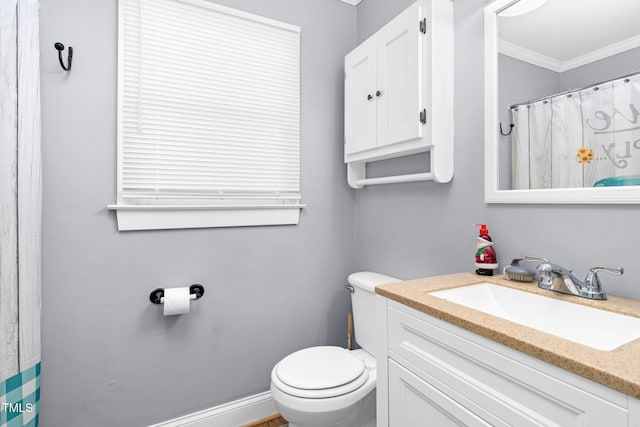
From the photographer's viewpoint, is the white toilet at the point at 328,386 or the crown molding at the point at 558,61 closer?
the crown molding at the point at 558,61

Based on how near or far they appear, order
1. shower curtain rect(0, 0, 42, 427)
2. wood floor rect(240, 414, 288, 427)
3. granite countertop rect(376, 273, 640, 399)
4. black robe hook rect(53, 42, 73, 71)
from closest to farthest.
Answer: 1. granite countertop rect(376, 273, 640, 399)
2. shower curtain rect(0, 0, 42, 427)
3. black robe hook rect(53, 42, 73, 71)
4. wood floor rect(240, 414, 288, 427)

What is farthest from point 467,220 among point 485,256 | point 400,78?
point 400,78

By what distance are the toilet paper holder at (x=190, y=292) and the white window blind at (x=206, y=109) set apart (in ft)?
1.04

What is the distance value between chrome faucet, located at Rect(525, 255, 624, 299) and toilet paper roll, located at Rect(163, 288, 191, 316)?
56.2 inches

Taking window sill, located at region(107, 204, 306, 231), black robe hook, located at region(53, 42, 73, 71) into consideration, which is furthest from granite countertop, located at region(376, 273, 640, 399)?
black robe hook, located at region(53, 42, 73, 71)

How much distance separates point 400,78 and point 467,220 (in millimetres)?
715

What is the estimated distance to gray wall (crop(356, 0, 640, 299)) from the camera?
3.08 feet

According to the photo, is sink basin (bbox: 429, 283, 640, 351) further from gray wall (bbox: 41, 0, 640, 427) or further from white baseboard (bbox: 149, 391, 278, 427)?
white baseboard (bbox: 149, 391, 278, 427)

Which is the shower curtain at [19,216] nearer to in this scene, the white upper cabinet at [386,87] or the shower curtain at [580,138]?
the white upper cabinet at [386,87]

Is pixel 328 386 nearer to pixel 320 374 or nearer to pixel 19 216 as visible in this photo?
pixel 320 374

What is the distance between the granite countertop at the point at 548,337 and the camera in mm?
511

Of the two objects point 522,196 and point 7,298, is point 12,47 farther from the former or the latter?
point 522,196

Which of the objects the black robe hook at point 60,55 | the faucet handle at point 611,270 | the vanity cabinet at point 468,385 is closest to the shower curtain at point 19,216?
the black robe hook at point 60,55

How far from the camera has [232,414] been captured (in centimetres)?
169
